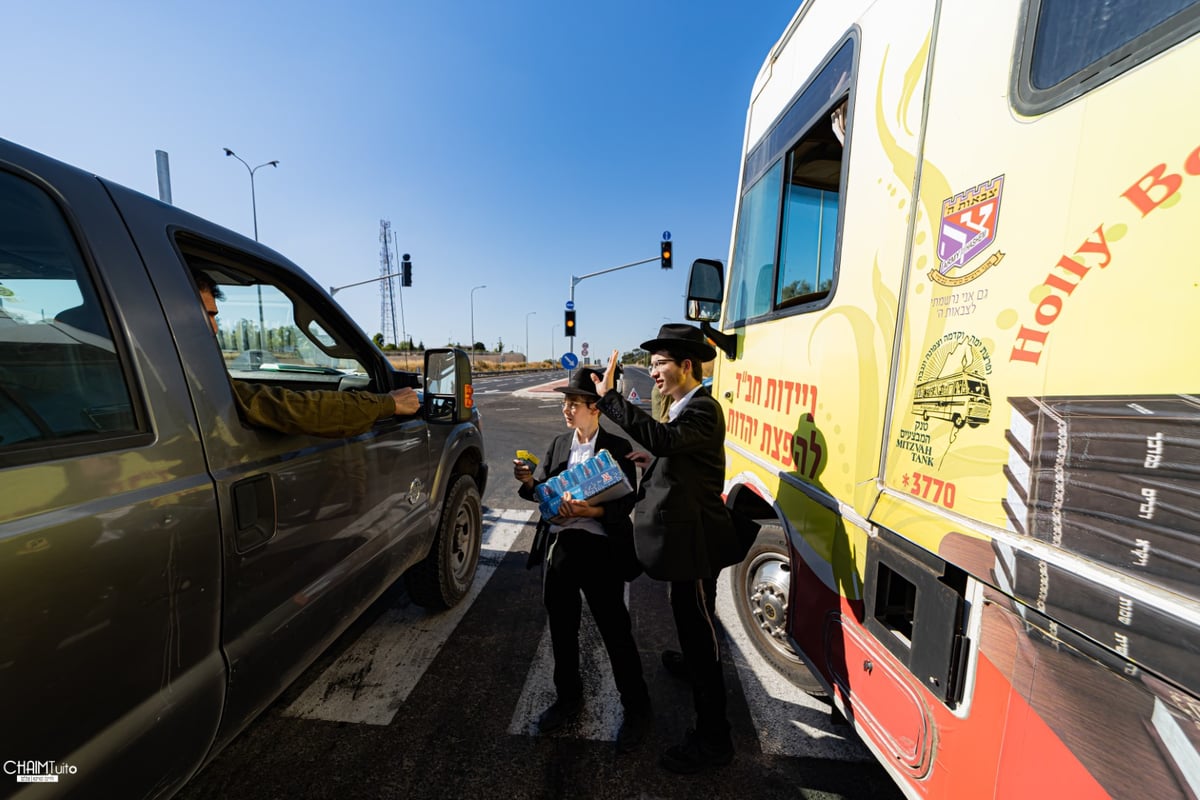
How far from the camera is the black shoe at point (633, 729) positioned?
6.99ft

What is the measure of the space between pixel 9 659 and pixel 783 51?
11.4 ft

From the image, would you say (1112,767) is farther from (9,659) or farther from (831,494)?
(9,659)

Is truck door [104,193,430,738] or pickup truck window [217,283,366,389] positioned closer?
truck door [104,193,430,738]

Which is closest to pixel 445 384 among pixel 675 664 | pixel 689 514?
pixel 689 514

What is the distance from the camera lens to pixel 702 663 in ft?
6.82

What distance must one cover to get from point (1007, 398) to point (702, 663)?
1607 mm

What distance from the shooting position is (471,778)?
2004 mm

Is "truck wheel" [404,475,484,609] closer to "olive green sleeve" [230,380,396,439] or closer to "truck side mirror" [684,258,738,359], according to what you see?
"olive green sleeve" [230,380,396,439]

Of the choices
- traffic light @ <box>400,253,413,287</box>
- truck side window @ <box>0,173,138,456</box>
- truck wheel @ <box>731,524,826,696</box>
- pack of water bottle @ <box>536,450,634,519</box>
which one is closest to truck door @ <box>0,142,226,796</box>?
truck side window @ <box>0,173,138,456</box>

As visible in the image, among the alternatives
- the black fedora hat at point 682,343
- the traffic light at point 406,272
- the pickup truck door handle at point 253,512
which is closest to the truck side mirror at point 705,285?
the black fedora hat at point 682,343

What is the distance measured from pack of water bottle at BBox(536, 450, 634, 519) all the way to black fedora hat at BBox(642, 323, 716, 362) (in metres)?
0.57

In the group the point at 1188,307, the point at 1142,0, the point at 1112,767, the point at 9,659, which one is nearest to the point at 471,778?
the point at 9,659

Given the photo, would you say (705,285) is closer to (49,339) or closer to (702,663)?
(702,663)

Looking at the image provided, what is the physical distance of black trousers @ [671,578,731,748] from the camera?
2.07 meters
